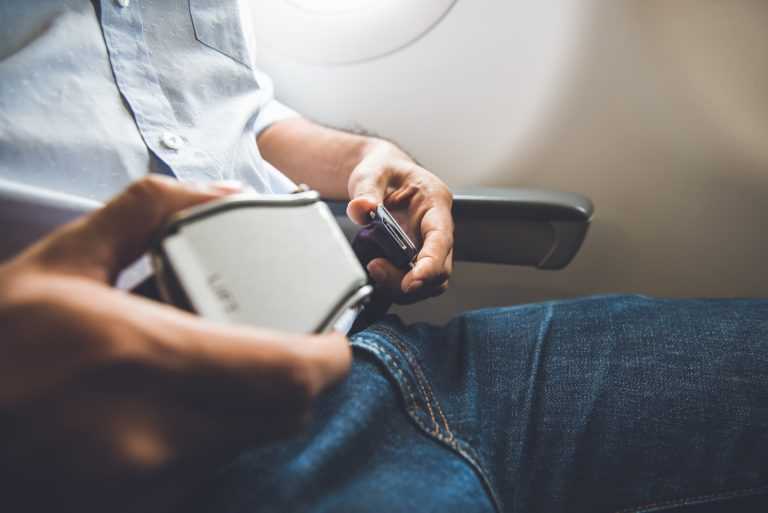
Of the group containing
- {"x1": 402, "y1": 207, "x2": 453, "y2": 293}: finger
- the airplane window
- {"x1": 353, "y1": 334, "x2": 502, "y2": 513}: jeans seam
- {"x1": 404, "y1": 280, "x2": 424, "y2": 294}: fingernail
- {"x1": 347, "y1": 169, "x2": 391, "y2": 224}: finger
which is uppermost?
the airplane window

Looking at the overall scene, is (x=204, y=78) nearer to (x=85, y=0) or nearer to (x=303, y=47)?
(x=85, y=0)

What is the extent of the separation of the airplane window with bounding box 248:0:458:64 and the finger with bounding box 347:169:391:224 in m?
0.31

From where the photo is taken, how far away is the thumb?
26cm

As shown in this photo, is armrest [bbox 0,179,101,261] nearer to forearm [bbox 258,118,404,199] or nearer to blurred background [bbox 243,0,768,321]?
forearm [bbox 258,118,404,199]

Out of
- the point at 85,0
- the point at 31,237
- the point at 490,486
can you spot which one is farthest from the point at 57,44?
the point at 490,486

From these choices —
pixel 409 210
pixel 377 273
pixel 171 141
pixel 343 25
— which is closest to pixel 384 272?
pixel 377 273

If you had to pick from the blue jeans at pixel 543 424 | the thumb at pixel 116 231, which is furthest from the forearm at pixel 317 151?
the thumb at pixel 116 231

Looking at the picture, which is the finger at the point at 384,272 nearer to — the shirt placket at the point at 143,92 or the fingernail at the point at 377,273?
the fingernail at the point at 377,273

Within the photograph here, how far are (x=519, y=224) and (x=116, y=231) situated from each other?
49cm

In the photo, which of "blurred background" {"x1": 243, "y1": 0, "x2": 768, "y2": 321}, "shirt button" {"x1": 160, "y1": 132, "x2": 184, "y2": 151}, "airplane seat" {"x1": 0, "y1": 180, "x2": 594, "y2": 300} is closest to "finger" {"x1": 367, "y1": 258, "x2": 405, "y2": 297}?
"airplane seat" {"x1": 0, "y1": 180, "x2": 594, "y2": 300}

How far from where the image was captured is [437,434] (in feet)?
1.41

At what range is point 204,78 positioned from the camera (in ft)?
1.94

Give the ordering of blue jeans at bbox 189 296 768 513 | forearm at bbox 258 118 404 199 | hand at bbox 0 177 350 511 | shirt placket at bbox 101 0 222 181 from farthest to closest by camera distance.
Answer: forearm at bbox 258 118 404 199
shirt placket at bbox 101 0 222 181
blue jeans at bbox 189 296 768 513
hand at bbox 0 177 350 511

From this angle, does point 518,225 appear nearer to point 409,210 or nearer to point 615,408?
point 409,210
